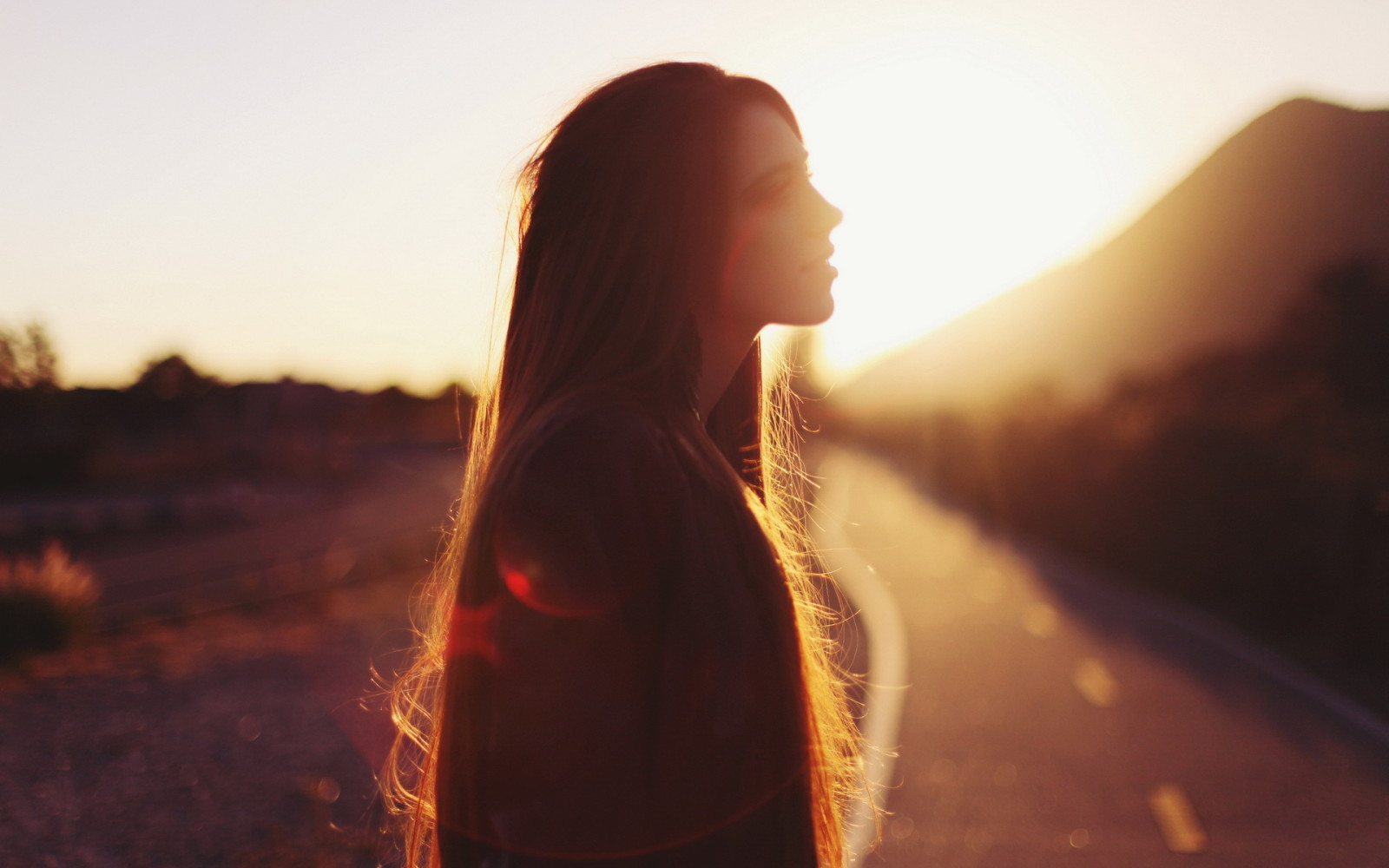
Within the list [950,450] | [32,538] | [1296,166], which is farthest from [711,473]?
[1296,166]

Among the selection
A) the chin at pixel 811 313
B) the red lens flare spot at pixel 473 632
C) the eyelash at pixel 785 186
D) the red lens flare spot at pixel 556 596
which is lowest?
the red lens flare spot at pixel 473 632

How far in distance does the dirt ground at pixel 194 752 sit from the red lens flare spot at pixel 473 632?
5.69 metres

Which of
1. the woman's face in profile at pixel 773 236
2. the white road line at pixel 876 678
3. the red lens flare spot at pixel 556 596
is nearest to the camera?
the red lens flare spot at pixel 556 596

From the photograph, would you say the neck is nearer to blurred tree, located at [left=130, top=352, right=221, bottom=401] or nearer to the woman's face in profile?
the woman's face in profile

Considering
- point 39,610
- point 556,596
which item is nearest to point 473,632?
point 556,596

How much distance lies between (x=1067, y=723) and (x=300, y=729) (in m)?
8.47

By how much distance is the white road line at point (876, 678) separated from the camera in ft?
25.4

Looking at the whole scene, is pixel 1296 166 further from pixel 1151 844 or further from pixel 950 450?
pixel 1151 844

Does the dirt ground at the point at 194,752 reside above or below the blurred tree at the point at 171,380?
above

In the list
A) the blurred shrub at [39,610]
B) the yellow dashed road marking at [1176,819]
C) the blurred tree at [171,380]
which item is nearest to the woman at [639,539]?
the yellow dashed road marking at [1176,819]

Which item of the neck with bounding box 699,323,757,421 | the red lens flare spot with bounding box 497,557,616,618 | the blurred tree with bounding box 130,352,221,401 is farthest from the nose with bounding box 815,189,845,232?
the blurred tree with bounding box 130,352,221,401

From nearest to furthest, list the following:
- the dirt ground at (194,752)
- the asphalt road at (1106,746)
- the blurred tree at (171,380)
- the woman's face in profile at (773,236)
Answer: the woman's face in profile at (773,236)
the dirt ground at (194,752)
the asphalt road at (1106,746)
the blurred tree at (171,380)

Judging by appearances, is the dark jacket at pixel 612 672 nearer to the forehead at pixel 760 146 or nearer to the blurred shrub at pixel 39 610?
the forehead at pixel 760 146

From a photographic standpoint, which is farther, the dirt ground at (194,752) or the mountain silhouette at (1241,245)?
the mountain silhouette at (1241,245)
